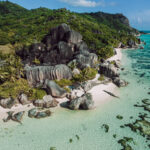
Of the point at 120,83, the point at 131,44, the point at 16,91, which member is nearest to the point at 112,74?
the point at 120,83

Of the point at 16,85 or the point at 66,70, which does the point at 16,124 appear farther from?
the point at 66,70

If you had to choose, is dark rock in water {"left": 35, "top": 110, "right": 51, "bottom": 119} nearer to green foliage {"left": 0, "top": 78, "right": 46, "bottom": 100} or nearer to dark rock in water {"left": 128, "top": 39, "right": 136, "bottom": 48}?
green foliage {"left": 0, "top": 78, "right": 46, "bottom": 100}

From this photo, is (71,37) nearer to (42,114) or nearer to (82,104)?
(82,104)

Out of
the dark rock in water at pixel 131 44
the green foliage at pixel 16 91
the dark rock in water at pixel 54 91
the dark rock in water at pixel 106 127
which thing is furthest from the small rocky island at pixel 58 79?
the dark rock in water at pixel 131 44

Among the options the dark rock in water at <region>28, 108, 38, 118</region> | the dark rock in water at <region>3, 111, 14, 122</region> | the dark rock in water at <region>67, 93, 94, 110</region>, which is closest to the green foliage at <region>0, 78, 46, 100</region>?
the dark rock in water at <region>28, 108, 38, 118</region>

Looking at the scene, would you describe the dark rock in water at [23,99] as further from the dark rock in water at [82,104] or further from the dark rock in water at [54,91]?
the dark rock in water at [82,104]
